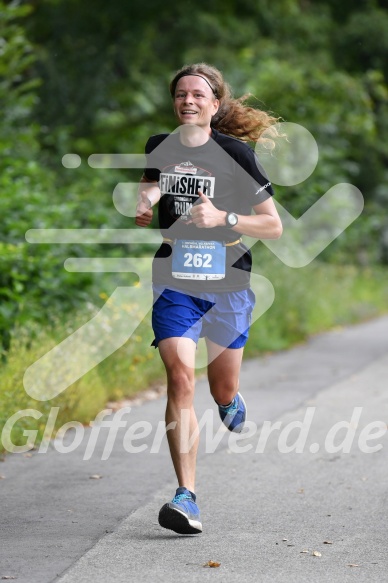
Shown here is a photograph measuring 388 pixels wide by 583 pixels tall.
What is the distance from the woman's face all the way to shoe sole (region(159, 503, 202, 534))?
1.93m

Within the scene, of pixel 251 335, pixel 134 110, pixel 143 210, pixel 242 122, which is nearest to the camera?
pixel 143 210

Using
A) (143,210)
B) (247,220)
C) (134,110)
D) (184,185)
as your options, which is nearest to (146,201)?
(143,210)

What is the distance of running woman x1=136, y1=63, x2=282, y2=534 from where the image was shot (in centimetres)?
592

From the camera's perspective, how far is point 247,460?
791 centimetres

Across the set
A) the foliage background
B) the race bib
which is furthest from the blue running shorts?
the foliage background

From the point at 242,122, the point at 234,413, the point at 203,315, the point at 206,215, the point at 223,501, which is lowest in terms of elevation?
the point at 223,501

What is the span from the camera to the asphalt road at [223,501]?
17.0 feet

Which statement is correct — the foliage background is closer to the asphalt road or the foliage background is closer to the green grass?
the green grass

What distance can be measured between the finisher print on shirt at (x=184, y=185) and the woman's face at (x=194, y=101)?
8.6 inches

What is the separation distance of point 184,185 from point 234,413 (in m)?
1.41

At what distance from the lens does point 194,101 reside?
602 centimetres

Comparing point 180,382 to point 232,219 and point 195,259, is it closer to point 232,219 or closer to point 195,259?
point 195,259

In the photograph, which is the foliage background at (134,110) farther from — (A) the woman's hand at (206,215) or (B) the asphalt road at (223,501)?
(A) the woman's hand at (206,215)

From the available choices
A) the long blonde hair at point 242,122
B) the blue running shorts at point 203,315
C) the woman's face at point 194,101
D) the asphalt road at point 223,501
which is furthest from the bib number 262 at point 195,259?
the asphalt road at point 223,501
